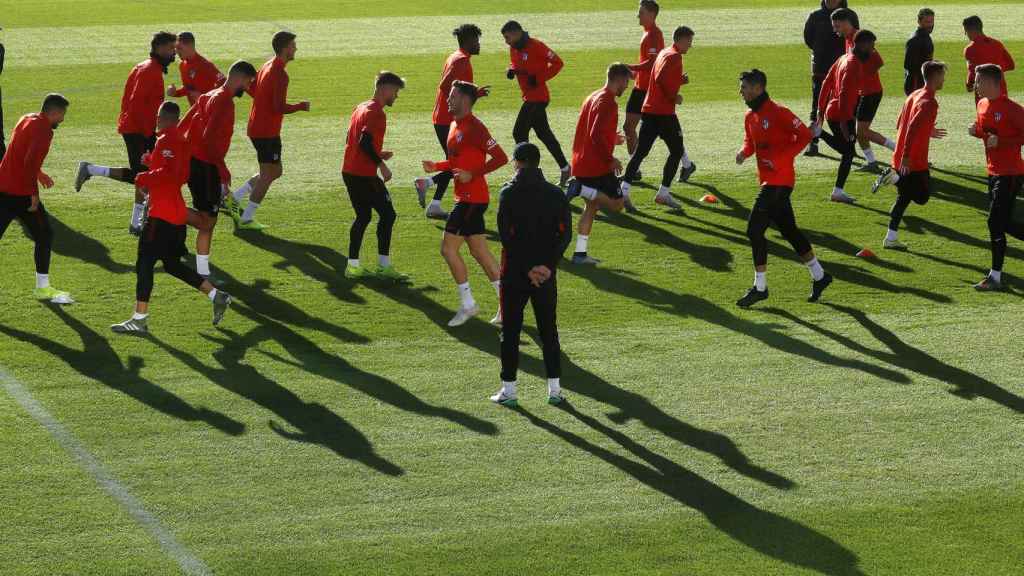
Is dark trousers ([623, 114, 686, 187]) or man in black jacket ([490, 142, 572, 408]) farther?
dark trousers ([623, 114, 686, 187])

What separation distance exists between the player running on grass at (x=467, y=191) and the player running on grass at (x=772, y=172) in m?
2.42

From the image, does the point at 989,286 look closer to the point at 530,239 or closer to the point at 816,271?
the point at 816,271

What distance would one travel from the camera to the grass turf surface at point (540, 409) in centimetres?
826

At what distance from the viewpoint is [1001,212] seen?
528 inches

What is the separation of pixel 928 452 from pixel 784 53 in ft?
68.4

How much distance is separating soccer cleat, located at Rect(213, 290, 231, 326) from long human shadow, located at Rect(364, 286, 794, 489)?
1723 millimetres

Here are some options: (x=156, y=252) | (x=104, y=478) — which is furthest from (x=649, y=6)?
(x=104, y=478)

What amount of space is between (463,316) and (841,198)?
21.3ft

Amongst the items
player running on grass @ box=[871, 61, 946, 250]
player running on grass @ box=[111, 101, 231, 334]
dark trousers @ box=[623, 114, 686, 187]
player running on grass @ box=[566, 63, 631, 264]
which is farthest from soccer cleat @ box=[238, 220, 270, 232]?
player running on grass @ box=[871, 61, 946, 250]

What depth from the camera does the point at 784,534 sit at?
8352mm

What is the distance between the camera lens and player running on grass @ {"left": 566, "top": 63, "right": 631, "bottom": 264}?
14.1 metres

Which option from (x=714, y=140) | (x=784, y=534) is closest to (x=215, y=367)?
(x=784, y=534)

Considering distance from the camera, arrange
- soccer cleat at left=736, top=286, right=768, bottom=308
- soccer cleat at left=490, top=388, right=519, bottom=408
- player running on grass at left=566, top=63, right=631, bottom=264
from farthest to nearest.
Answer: player running on grass at left=566, top=63, right=631, bottom=264
soccer cleat at left=736, top=286, right=768, bottom=308
soccer cleat at left=490, top=388, right=519, bottom=408

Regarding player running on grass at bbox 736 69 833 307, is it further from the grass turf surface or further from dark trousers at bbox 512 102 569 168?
dark trousers at bbox 512 102 569 168
